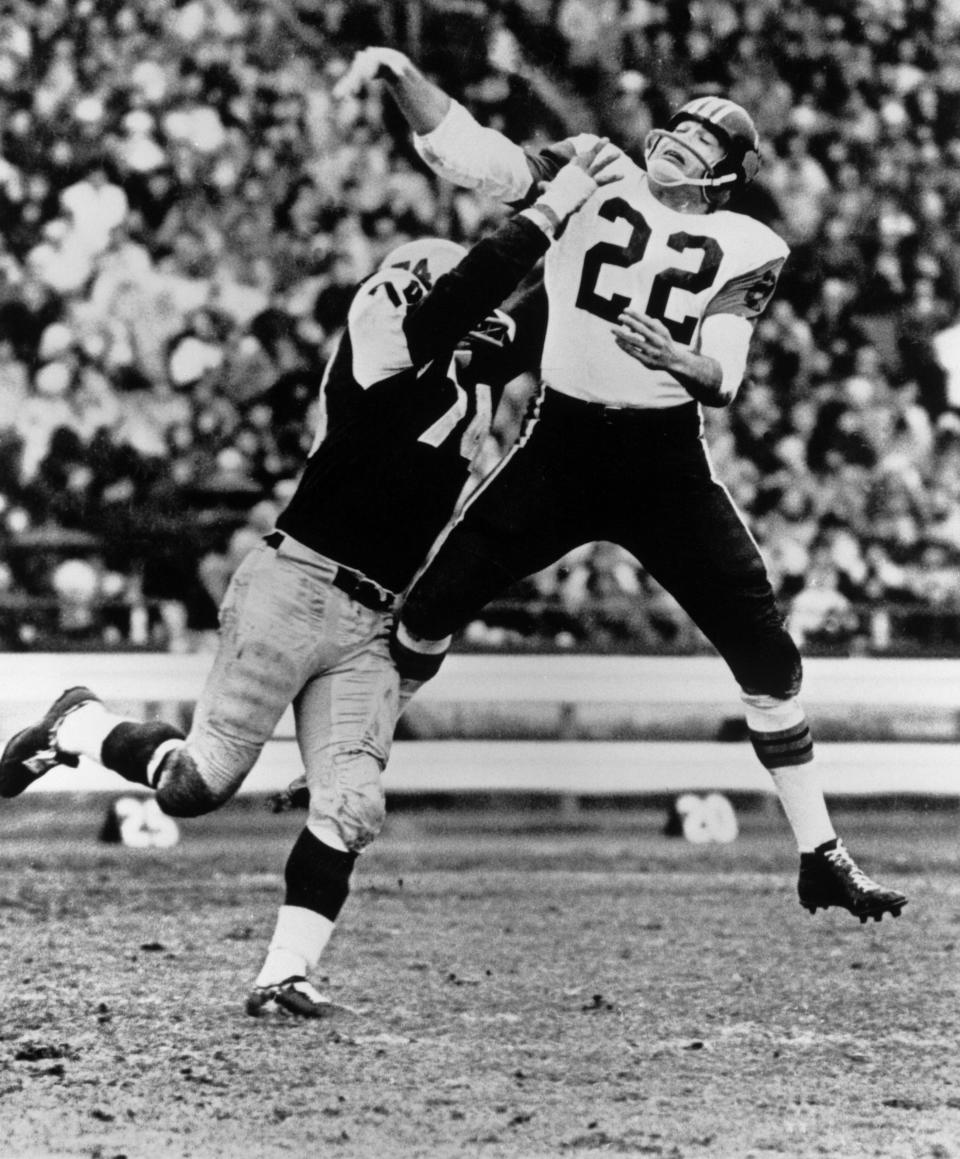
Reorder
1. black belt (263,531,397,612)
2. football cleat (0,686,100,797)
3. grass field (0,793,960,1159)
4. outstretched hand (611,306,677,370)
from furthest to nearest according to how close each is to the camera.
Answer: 1. football cleat (0,686,100,797)
2. black belt (263,531,397,612)
3. outstretched hand (611,306,677,370)
4. grass field (0,793,960,1159)

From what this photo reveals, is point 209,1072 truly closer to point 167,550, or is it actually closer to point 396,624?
point 396,624

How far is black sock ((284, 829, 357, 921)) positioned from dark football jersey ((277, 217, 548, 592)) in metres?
0.50

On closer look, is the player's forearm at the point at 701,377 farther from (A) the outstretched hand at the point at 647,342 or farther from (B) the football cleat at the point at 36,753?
(B) the football cleat at the point at 36,753

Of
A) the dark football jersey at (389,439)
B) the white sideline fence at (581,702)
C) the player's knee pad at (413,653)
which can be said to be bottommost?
the white sideline fence at (581,702)

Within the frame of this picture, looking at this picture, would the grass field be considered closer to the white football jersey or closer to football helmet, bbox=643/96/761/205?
the white football jersey

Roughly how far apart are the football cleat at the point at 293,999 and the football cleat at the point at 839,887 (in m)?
0.94

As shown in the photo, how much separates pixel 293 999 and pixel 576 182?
155 centimetres

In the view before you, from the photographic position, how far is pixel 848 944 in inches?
176

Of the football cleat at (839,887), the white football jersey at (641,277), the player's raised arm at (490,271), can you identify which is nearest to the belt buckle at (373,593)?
the player's raised arm at (490,271)

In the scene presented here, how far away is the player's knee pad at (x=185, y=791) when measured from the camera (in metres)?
3.52

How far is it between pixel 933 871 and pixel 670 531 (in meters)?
2.41

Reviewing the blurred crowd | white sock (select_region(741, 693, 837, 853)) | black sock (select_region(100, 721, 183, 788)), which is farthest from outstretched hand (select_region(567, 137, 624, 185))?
the blurred crowd

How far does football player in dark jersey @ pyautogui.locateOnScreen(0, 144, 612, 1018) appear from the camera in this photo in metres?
3.42

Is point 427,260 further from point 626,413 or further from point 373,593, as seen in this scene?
point 373,593
